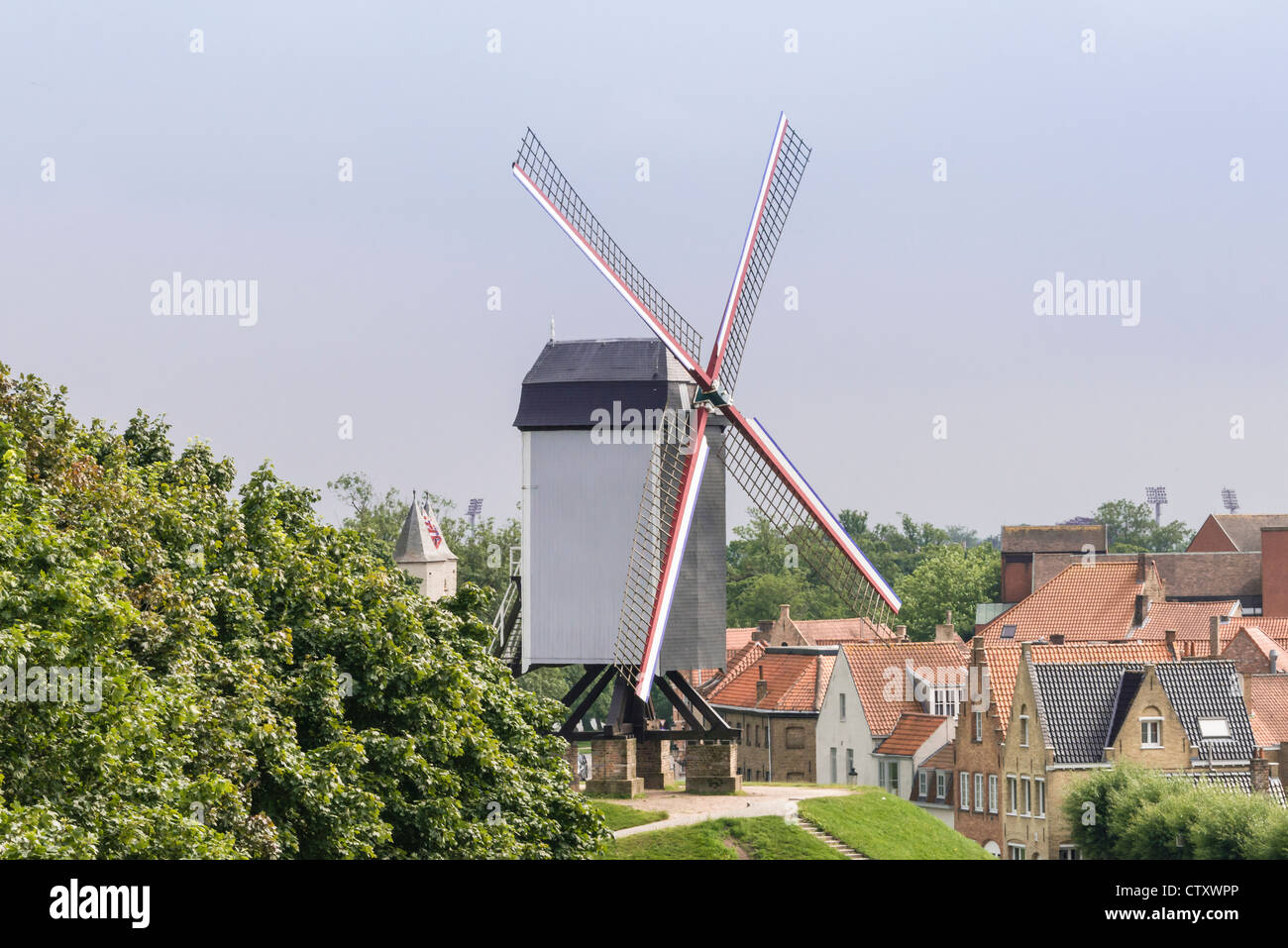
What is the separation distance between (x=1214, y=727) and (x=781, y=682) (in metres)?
23.3

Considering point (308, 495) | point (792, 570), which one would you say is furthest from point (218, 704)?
point (792, 570)

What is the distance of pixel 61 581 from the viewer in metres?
20.6

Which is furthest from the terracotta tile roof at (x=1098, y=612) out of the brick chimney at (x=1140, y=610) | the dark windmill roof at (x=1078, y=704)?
the dark windmill roof at (x=1078, y=704)

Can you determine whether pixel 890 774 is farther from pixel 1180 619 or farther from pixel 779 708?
pixel 1180 619

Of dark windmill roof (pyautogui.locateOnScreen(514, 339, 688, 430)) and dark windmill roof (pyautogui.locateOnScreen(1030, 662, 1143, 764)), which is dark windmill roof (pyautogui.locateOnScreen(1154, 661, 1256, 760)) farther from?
dark windmill roof (pyautogui.locateOnScreen(514, 339, 688, 430))

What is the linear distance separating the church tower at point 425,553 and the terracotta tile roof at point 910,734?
29.5 meters

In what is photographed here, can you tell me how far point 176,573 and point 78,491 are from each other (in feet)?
6.69

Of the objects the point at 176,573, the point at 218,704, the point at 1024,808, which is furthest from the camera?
the point at 1024,808

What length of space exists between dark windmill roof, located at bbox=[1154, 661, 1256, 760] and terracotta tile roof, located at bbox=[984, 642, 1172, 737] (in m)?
1.35

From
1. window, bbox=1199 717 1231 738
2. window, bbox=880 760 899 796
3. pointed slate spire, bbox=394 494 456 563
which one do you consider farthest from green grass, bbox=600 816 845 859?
pointed slate spire, bbox=394 494 456 563

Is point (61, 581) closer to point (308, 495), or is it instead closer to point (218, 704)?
point (218, 704)

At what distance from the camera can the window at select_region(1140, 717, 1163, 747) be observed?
5994 centimetres

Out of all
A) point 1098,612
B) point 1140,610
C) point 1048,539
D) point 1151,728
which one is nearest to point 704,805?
point 1151,728

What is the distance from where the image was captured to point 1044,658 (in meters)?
71.5
